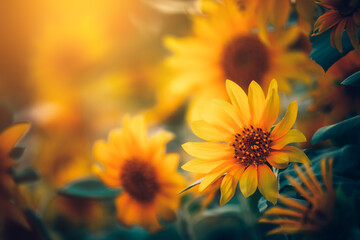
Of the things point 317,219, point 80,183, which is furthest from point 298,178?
point 80,183

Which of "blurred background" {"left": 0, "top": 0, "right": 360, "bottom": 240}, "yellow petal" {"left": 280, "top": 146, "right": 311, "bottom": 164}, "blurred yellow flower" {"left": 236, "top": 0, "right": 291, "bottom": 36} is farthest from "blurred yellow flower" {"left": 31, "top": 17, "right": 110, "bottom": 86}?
"yellow petal" {"left": 280, "top": 146, "right": 311, "bottom": 164}

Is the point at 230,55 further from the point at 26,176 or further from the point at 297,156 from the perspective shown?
the point at 26,176

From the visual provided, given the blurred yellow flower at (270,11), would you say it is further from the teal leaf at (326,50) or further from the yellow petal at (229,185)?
the yellow petal at (229,185)

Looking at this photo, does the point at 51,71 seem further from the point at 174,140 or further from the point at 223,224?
the point at 223,224

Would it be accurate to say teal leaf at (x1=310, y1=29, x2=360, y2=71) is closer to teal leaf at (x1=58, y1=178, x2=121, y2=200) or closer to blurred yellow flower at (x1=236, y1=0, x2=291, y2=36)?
blurred yellow flower at (x1=236, y1=0, x2=291, y2=36)

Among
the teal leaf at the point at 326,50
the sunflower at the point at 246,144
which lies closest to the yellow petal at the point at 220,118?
the sunflower at the point at 246,144
